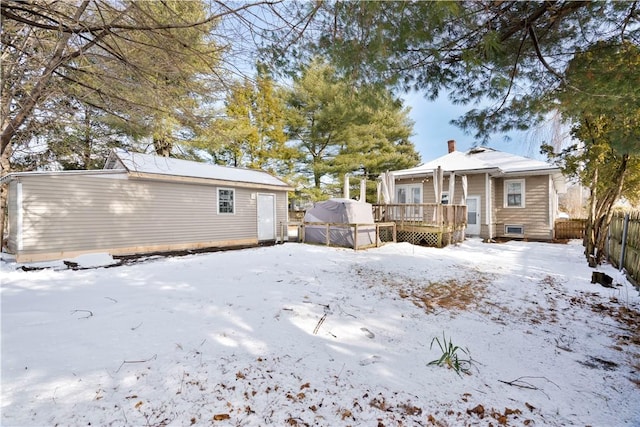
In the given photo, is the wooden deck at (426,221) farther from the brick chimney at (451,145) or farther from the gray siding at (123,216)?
the gray siding at (123,216)

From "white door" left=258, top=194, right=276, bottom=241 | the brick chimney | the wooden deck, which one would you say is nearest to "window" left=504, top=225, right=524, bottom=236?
the wooden deck

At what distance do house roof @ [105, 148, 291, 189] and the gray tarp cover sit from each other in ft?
9.54

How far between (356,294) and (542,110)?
4214 millimetres

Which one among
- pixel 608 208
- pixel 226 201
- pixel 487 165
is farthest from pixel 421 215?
pixel 226 201

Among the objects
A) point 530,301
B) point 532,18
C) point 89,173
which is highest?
point 532,18

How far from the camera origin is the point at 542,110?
4.36 metres

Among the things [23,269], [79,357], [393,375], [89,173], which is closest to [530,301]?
[393,375]

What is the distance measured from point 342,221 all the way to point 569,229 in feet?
38.1

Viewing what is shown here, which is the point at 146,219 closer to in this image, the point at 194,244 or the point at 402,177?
the point at 194,244

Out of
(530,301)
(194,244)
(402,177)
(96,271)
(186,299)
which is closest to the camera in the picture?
(186,299)

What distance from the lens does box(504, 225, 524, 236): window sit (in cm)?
1302

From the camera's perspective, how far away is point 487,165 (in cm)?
1303

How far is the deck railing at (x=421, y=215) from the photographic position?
10.8 meters

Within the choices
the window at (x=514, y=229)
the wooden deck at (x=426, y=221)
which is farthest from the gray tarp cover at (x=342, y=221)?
the window at (x=514, y=229)
